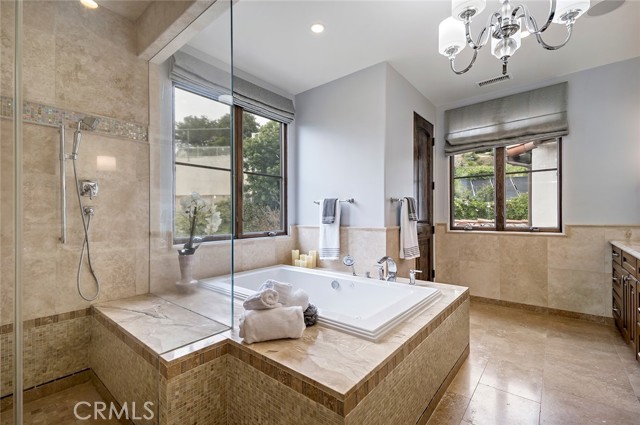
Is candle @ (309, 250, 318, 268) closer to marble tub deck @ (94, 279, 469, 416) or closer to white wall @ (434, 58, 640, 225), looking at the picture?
marble tub deck @ (94, 279, 469, 416)

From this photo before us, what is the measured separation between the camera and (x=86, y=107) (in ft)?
6.15

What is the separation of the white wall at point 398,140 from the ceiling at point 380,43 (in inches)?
5.6

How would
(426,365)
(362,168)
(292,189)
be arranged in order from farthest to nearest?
(292,189)
(362,168)
(426,365)

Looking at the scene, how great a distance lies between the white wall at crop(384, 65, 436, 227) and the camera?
9.10ft

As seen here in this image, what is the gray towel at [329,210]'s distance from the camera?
292cm

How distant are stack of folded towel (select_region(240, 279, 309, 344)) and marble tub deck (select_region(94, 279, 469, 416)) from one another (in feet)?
0.12

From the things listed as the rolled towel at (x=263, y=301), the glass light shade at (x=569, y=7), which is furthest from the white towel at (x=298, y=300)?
the glass light shade at (x=569, y=7)

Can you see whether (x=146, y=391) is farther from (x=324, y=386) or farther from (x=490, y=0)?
(x=490, y=0)

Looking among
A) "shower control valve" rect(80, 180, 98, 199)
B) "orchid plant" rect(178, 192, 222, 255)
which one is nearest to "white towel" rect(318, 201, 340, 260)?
"orchid plant" rect(178, 192, 222, 255)

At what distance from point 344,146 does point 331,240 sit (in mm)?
986

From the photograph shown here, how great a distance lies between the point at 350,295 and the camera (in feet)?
7.96

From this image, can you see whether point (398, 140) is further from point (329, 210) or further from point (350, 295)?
point (350, 295)

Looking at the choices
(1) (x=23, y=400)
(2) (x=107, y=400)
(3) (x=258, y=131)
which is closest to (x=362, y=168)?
(3) (x=258, y=131)

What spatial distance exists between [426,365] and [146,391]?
1404mm
